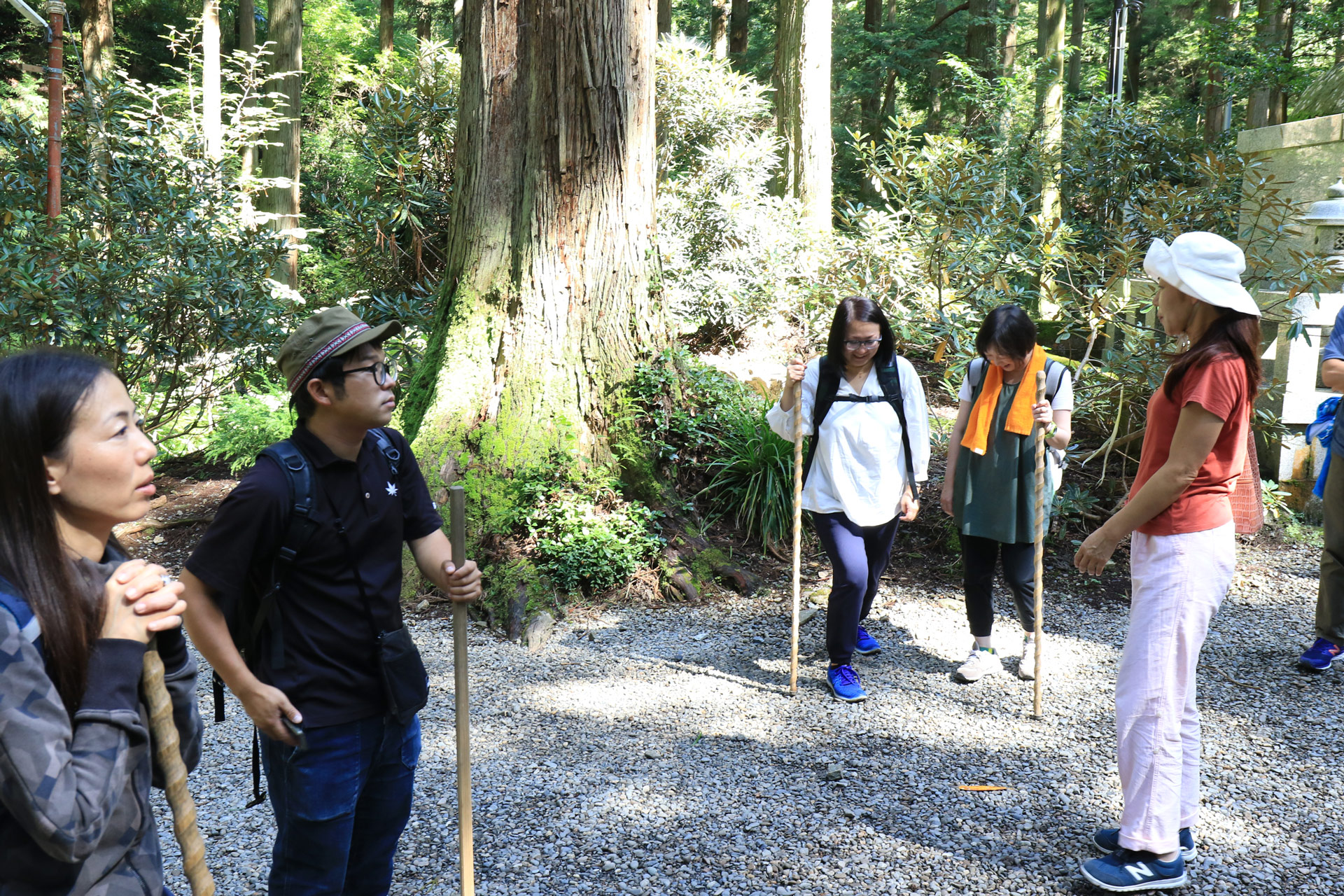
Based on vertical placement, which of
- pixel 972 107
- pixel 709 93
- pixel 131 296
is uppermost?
pixel 972 107

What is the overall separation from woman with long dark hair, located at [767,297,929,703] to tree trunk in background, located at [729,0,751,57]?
54.4ft

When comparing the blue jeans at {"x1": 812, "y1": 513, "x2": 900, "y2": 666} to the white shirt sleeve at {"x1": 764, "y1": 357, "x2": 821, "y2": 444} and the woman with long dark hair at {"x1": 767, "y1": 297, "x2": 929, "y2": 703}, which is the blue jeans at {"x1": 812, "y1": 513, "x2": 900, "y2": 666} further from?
the white shirt sleeve at {"x1": 764, "y1": 357, "x2": 821, "y2": 444}

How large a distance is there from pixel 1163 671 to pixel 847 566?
169 centimetres

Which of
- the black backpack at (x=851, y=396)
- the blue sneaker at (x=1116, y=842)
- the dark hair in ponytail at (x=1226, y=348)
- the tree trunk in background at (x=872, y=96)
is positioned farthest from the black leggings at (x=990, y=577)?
the tree trunk in background at (x=872, y=96)

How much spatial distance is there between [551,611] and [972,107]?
14870mm

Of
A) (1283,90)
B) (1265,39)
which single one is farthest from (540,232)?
(1283,90)

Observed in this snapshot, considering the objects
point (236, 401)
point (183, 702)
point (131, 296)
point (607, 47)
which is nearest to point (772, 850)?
point (183, 702)

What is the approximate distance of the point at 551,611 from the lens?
18.5 feet

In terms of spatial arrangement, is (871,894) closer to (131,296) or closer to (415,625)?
(415,625)

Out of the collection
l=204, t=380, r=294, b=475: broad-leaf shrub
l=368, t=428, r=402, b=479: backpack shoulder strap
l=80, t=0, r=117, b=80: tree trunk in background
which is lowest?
l=204, t=380, r=294, b=475: broad-leaf shrub

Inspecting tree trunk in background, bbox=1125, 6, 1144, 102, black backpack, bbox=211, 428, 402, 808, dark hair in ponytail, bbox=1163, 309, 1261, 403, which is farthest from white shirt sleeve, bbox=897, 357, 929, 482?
tree trunk in background, bbox=1125, 6, 1144, 102

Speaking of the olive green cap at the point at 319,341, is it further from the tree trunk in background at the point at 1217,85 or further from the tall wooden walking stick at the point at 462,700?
the tree trunk in background at the point at 1217,85

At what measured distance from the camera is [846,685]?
4.63m

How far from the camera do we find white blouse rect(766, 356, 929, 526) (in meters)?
4.54
